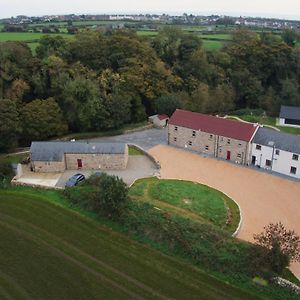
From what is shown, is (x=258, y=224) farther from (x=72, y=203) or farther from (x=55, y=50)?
(x=55, y=50)

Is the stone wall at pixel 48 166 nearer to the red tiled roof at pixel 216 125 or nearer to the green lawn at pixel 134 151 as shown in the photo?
the green lawn at pixel 134 151

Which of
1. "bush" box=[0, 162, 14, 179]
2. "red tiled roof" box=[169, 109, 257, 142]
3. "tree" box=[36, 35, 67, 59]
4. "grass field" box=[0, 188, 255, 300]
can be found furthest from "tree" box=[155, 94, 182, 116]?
"grass field" box=[0, 188, 255, 300]

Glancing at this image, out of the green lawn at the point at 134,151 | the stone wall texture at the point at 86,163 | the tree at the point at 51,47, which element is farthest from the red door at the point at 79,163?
the tree at the point at 51,47

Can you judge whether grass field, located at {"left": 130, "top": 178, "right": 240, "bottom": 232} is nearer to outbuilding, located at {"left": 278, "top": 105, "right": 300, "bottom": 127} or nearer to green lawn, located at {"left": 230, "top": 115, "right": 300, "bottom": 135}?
green lawn, located at {"left": 230, "top": 115, "right": 300, "bottom": 135}

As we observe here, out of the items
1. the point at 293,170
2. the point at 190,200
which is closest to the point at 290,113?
the point at 293,170

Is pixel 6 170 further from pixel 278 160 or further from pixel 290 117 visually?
pixel 290 117

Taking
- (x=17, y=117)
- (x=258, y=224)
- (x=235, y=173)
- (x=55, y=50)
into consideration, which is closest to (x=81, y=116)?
(x=17, y=117)
